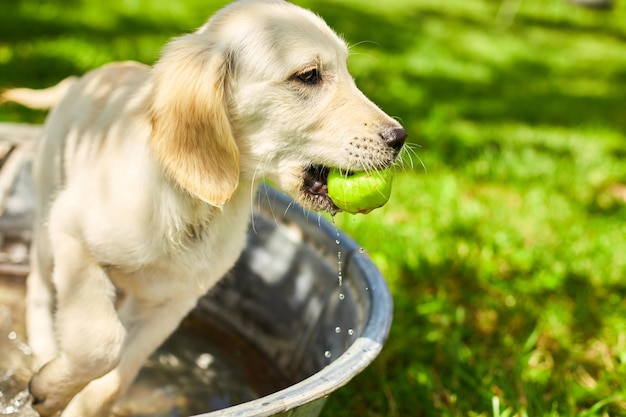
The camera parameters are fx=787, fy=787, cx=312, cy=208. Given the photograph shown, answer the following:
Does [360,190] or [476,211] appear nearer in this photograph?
[360,190]

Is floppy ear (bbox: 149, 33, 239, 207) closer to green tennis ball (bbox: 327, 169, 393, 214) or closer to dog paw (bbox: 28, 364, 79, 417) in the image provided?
green tennis ball (bbox: 327, 169, 393, 214)

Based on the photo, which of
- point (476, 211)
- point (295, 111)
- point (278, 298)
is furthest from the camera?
point (476, 211)

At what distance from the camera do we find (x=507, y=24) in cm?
1047

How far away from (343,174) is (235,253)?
462 millimetres

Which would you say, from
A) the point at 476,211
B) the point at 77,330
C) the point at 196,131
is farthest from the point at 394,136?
the point at 476,211

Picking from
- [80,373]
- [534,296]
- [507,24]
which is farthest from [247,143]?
[507,24]

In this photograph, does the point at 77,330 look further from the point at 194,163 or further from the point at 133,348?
the point at 194,163

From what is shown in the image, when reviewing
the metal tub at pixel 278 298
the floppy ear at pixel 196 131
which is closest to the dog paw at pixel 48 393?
the metal tub at pixel 278 298

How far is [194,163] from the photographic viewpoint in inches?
84.6

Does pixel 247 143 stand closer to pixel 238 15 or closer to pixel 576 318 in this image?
pixel 238 15

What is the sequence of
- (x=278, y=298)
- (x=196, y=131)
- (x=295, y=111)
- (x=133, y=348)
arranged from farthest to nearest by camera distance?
(x=278, y=298) → (x=133, y=348) → (x=295, y=111) → (x=196, y=131)

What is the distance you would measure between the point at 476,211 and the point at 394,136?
2173 millimetres

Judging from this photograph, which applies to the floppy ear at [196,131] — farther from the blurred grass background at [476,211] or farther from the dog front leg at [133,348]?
the blurred grass background at [476,211]

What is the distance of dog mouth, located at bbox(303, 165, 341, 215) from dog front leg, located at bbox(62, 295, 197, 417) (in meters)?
0.53
